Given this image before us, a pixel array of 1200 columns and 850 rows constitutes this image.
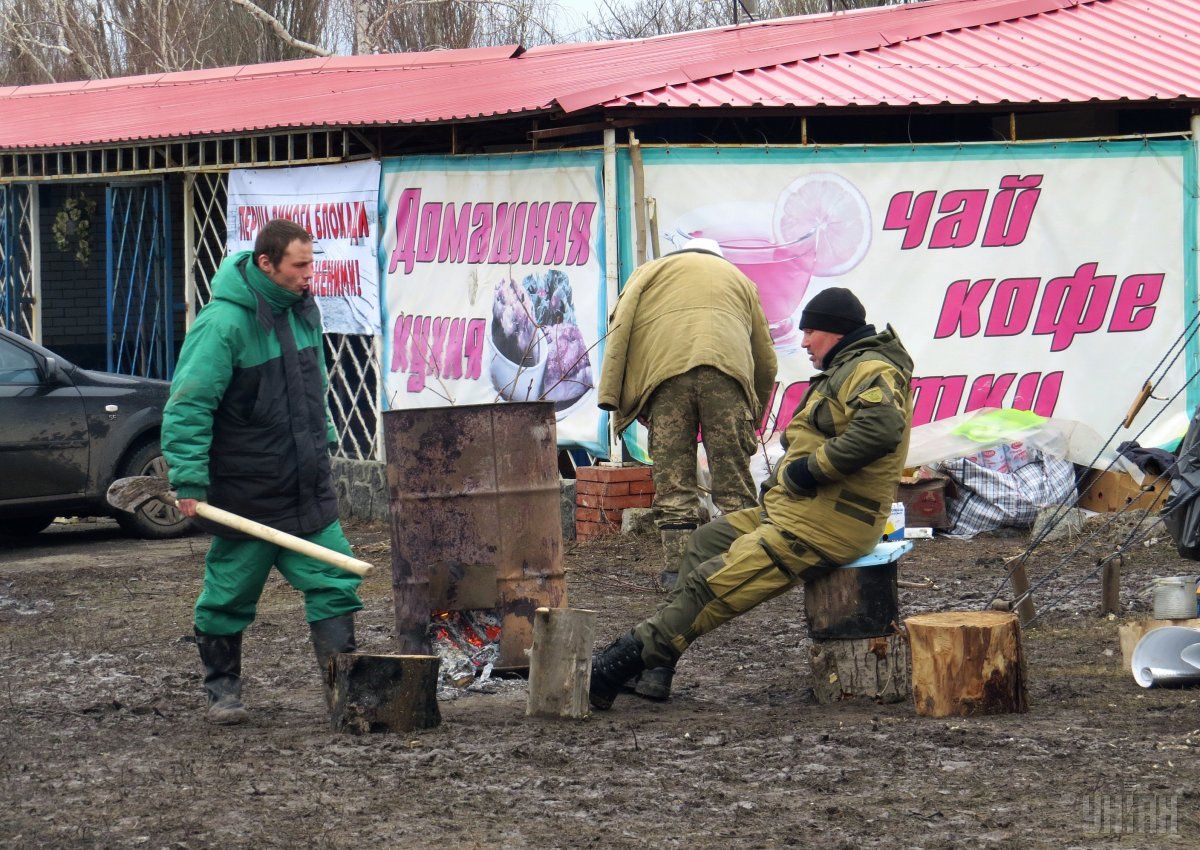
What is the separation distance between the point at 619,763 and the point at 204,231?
371 inches

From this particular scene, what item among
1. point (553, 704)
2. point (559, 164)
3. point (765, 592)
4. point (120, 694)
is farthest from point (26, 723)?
point (559, 164)

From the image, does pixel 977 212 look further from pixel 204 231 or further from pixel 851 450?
pixel 204 231

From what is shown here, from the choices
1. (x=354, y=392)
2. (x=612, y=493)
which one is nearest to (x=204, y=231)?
(x=354, y=392)

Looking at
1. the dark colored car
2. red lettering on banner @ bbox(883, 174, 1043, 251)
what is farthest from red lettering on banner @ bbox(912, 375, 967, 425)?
the dark colored car

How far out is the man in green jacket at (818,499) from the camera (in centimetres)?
564

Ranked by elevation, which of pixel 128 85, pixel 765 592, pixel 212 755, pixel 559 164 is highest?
pixel 128 85

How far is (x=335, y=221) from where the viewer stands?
38.5 ft

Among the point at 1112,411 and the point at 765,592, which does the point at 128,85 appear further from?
Answer: the point at 765,592

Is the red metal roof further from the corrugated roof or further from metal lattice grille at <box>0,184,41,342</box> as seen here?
metal lattice grille at <box>0,184,41,342</box>

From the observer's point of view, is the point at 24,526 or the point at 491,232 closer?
the point at 491,232

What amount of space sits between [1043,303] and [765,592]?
5128 mm

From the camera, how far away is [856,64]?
1089 centimetres

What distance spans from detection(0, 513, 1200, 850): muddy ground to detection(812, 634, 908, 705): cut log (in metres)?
0.07

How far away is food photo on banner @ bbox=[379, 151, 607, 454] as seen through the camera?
33.3ft
